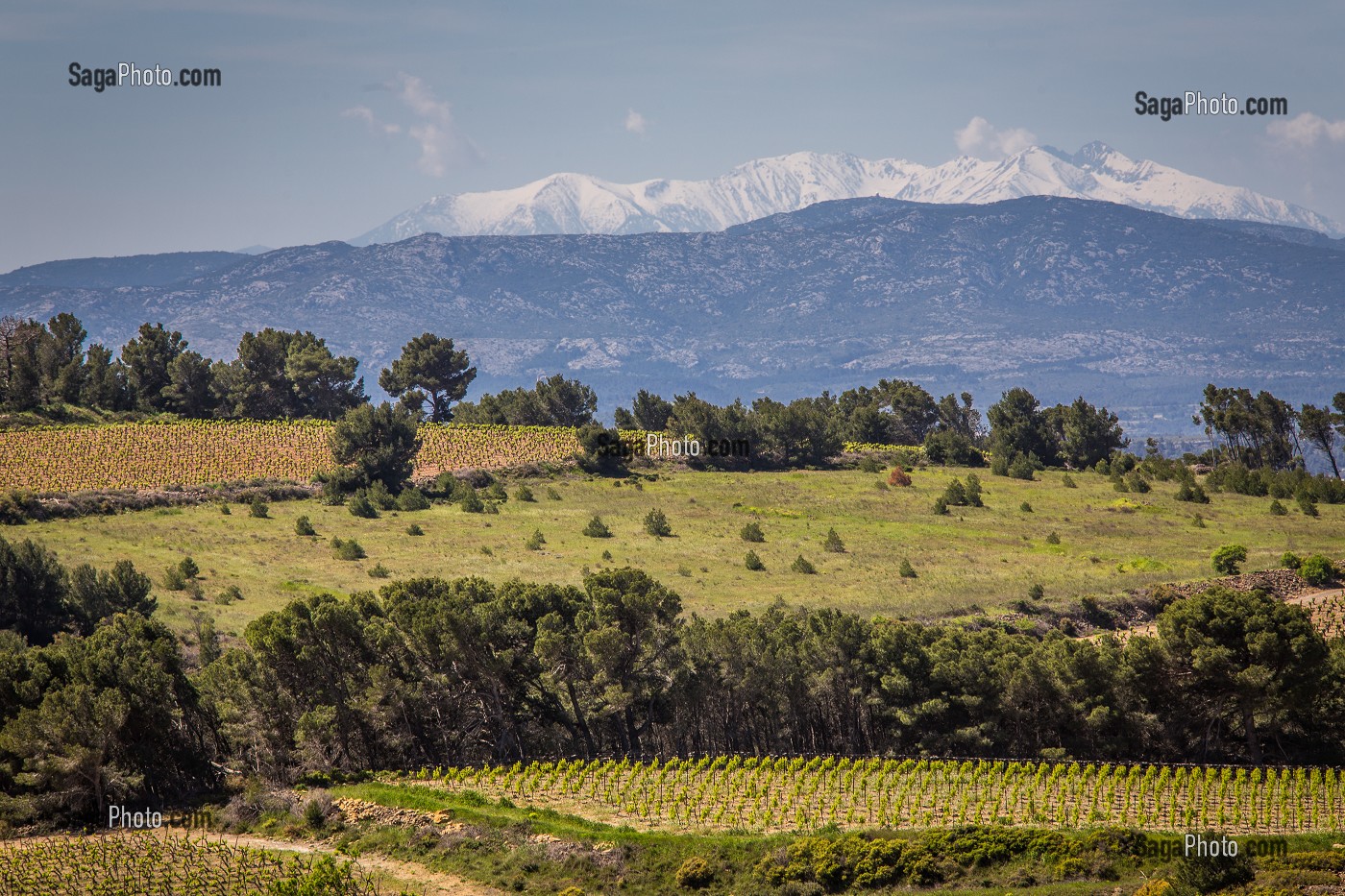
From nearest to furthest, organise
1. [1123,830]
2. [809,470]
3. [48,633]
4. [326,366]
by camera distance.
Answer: [1123,830]
[48,633]
[809,470]
[326,366]

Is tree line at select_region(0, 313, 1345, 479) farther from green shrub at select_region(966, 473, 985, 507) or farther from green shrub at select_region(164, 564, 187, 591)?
green shrub at select_region(164, 564, 187, 591)

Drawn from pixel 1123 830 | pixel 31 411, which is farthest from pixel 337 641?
pixel 31 411

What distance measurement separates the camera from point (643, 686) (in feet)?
155

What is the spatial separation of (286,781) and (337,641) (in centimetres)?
587

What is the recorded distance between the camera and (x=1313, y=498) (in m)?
100

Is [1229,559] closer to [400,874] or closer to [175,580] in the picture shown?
[400,874]

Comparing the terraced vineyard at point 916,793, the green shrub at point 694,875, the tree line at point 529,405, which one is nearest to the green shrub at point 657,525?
the tree line at point 529,405

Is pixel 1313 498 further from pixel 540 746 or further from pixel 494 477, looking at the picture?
pixel 540 746

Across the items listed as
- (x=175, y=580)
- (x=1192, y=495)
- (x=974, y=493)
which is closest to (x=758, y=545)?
(x=974, y=493)

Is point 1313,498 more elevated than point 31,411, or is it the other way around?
point 31,411

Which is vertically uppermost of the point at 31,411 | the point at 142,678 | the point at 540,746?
the point at 31,411

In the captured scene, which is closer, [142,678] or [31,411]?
[142,678]

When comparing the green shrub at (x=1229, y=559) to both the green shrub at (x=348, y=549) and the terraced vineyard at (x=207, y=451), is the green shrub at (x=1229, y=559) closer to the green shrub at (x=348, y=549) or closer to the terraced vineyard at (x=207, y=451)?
the green shrub at (x=348, y=549)

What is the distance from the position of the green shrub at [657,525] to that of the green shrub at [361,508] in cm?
2176
